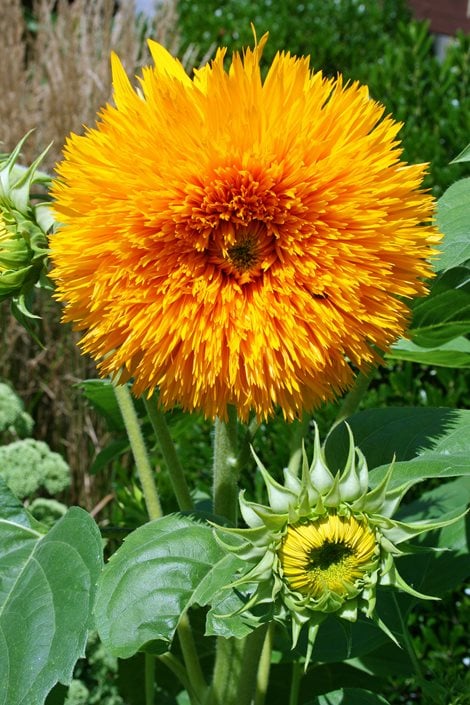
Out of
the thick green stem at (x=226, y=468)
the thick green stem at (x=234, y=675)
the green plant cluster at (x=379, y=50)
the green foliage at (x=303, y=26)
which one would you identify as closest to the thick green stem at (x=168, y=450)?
the thick green stem at (x=226, y=468)

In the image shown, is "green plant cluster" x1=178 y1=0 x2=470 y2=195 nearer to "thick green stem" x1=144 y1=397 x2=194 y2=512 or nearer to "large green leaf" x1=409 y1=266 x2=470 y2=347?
"large green leaf" x1=409 y1=266 x2=470 y2=347

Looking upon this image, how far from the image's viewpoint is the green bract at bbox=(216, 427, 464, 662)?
75 cm

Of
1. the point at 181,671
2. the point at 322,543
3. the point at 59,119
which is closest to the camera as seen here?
the point at 322,543

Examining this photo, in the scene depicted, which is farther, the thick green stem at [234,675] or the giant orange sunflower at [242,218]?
the thick green stem at [234,675]

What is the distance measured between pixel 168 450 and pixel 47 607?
0.68 ft

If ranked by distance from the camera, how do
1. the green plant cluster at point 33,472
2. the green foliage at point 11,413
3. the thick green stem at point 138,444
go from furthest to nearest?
the green foliage at point 11,413, the green plant cluster at point 33,472, the thick green stem at point 138,444

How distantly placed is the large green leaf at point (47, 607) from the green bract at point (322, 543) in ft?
0.69

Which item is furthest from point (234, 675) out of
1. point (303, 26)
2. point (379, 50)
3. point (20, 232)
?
point (303, 26)

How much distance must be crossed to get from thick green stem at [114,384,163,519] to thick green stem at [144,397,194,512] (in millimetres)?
44

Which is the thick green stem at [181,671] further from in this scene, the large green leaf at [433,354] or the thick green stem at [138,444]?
the large green leaf at [433,354]

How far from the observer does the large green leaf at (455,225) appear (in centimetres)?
97

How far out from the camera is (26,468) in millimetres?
1908

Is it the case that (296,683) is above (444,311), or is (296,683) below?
below

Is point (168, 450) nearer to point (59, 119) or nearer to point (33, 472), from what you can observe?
point (33, 472)
